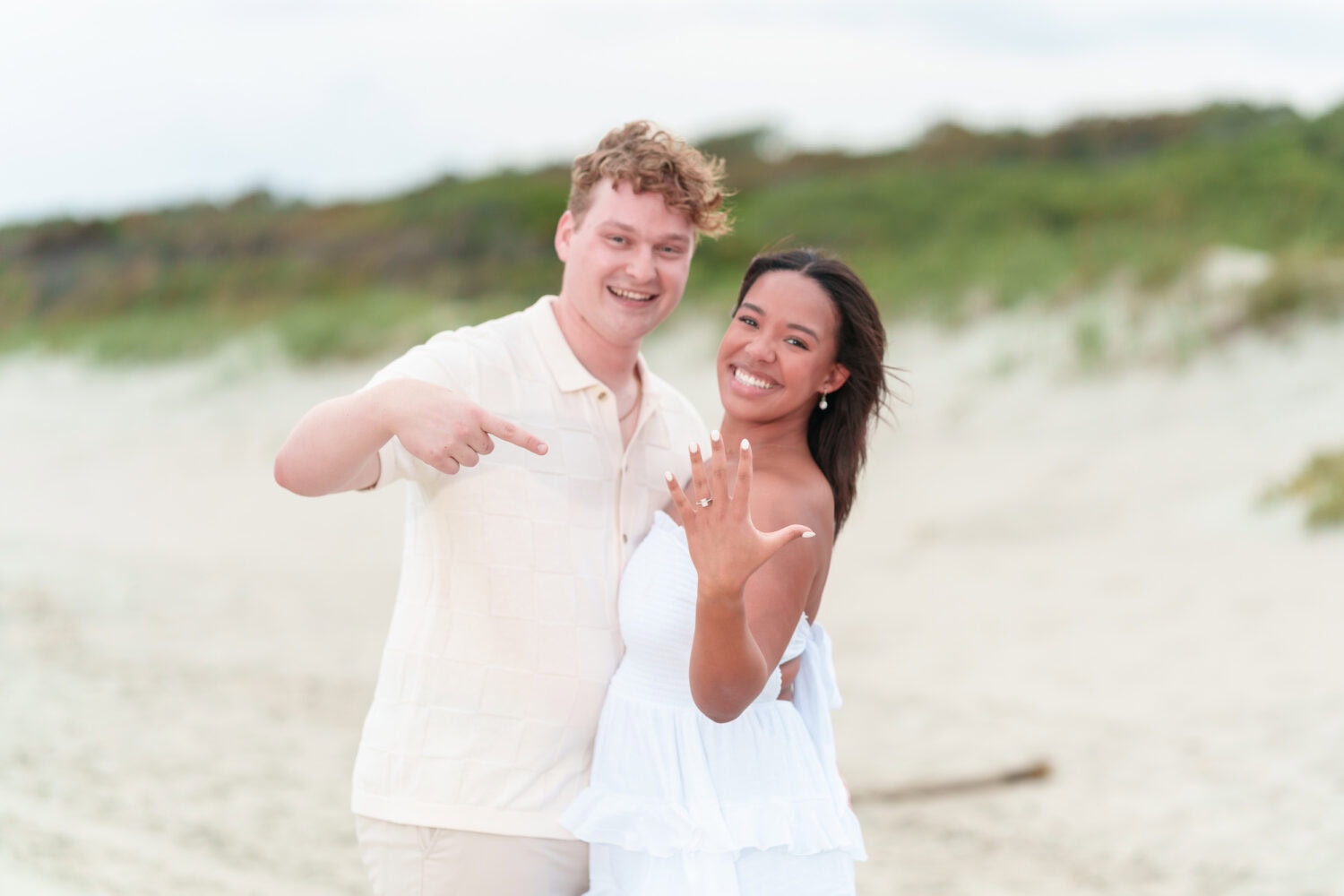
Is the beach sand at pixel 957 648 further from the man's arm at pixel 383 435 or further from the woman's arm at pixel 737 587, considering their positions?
the woman's arm at pixel 737 587

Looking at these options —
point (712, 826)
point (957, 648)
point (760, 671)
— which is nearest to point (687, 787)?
point (712, 826)

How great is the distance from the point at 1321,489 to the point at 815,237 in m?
12.2

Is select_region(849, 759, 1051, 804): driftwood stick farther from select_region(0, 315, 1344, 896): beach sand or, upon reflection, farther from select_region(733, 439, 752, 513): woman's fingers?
select_region(733, 439, 752, 513): woman's fingers

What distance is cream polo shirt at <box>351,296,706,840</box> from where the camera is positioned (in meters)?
2.93

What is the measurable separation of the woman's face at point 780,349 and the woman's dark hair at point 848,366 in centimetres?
3

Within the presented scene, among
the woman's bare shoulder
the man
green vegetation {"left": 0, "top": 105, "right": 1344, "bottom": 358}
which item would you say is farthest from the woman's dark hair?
green vegetation {"left": 0, "top": 105, "right": 1344, "bottom": 358}

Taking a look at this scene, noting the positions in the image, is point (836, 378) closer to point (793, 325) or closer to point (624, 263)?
point (793, 325)

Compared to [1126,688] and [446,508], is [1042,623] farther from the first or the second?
[446,508]


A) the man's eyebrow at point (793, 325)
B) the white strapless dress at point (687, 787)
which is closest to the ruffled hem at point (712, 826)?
the white strapless dress at point (687, 787)

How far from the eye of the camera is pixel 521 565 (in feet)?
9.79

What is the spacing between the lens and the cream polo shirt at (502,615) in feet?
9.60

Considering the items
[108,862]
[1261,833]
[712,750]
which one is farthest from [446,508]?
[1261,833]

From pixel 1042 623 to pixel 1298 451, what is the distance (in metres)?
2.68

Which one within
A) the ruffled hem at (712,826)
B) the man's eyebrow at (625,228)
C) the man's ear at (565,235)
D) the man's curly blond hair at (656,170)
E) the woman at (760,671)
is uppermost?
the man's curly blond hair at (656,170)
